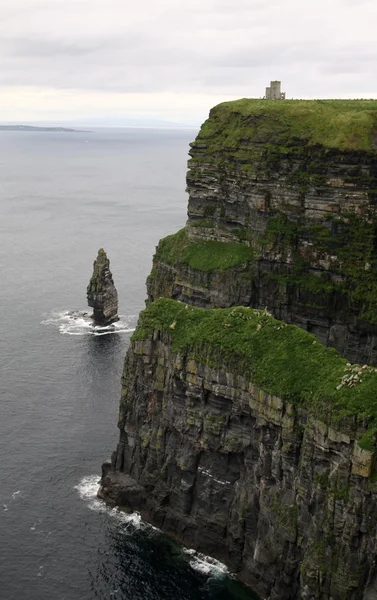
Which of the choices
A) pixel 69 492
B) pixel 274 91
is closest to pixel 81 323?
pixel 274 91

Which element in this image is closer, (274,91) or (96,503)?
(96,503)

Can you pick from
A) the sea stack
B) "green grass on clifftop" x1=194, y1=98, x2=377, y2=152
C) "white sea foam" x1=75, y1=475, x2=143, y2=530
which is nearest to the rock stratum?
"green grass on clifftop" x1=194, y1=98, x2=377, y2=152

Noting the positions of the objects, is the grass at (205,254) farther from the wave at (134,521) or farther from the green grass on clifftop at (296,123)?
the wave at (134,521)

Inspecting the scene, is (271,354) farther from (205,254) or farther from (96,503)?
(205,254)

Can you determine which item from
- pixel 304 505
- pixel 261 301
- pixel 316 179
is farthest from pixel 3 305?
pixel 304 505

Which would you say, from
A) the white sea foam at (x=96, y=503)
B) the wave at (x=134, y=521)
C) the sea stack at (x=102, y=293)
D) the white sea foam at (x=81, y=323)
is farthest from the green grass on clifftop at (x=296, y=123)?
the wave at (x=134, y=521)

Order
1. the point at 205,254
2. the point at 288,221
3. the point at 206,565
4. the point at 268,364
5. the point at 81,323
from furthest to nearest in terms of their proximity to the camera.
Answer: the point at 81,323
the point at 205,254
the point at 288,221
the point at 206,565
the point at 268,364
